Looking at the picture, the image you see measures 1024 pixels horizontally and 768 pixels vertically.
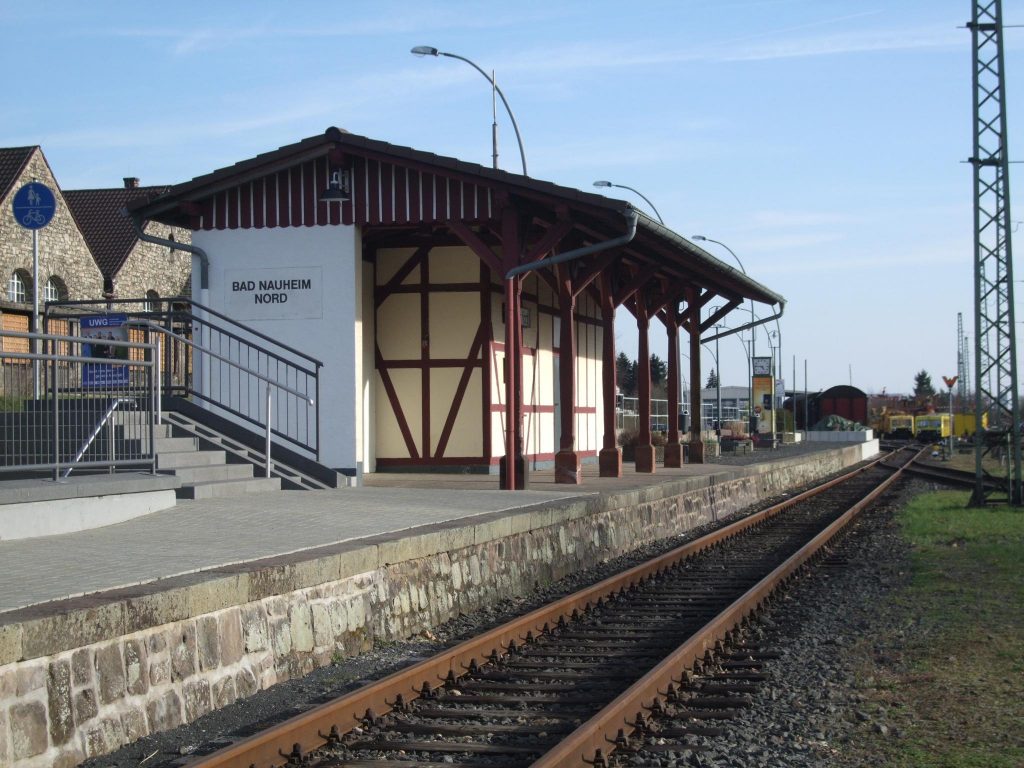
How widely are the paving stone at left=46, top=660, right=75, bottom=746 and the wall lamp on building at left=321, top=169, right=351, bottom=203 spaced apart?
13.2m

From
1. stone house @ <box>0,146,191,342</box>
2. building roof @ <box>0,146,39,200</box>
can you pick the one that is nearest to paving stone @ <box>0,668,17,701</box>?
stone house @ <box>0,146,191,342</box>

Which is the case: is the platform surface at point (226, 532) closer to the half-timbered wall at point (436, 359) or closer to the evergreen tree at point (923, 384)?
the half-timbered wall at point (436, 359)

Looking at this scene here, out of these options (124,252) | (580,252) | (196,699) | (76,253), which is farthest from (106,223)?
(196,699)

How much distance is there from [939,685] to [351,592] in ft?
12.5

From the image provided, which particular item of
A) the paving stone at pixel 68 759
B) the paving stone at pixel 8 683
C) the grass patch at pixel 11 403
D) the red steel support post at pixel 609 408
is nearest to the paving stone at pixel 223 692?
the paving stone at pixel 68 759

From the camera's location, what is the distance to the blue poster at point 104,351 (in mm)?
11508

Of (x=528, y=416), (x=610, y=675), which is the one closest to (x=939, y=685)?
(x=610, y=675)

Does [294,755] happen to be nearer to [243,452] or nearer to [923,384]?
[243,452]

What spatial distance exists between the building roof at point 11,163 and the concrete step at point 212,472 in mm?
35948

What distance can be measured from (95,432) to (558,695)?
5.58m

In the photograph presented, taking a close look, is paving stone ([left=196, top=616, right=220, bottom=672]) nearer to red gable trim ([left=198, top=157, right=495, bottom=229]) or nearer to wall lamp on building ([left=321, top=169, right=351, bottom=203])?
red gable trim ([left=198, top=157, right=495, bottom=229])

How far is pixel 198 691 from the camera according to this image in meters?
7.01

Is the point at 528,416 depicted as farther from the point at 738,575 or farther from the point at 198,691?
the point at 198,691

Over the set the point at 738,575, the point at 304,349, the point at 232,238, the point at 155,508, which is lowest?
the point at 738,575
